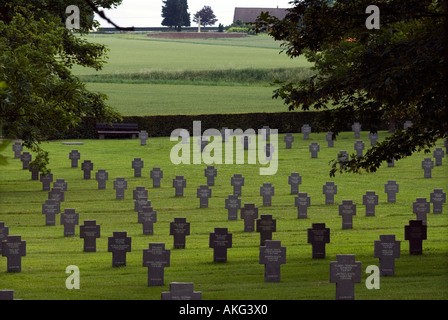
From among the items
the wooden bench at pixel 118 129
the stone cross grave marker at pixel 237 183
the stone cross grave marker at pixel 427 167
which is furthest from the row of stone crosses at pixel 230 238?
the wooden bench at pixel 118 129

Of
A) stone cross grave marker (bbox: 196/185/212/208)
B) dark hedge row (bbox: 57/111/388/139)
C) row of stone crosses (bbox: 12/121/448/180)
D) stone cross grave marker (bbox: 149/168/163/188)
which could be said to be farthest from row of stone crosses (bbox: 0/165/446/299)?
dark hedge row (bbox: 57/111/388/139)

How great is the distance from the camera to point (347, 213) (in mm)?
20172

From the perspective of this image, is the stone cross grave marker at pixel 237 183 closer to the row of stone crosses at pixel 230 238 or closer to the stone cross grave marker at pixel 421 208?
the row of stone crosses at pixel 230 238

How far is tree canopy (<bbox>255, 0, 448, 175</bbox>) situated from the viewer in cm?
1409

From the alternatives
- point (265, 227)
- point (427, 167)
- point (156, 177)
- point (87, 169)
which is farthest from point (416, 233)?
point (87, 169)

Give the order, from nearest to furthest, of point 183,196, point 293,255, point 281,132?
1. point 293,255
2. point 183,196
3. point 281,132

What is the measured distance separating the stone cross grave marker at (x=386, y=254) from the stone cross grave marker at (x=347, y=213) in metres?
5.99

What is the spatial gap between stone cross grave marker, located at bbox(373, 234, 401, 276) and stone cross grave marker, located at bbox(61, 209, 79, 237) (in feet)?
25.8

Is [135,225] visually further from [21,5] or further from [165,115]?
[165,115]

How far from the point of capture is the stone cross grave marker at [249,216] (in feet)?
64.9

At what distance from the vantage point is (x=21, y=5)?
28.4 meters

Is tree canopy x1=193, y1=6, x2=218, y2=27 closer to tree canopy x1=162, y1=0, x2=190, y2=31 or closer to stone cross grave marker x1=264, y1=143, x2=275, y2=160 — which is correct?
tree canopy x1=162, y1=0, x2=190, y2=31
